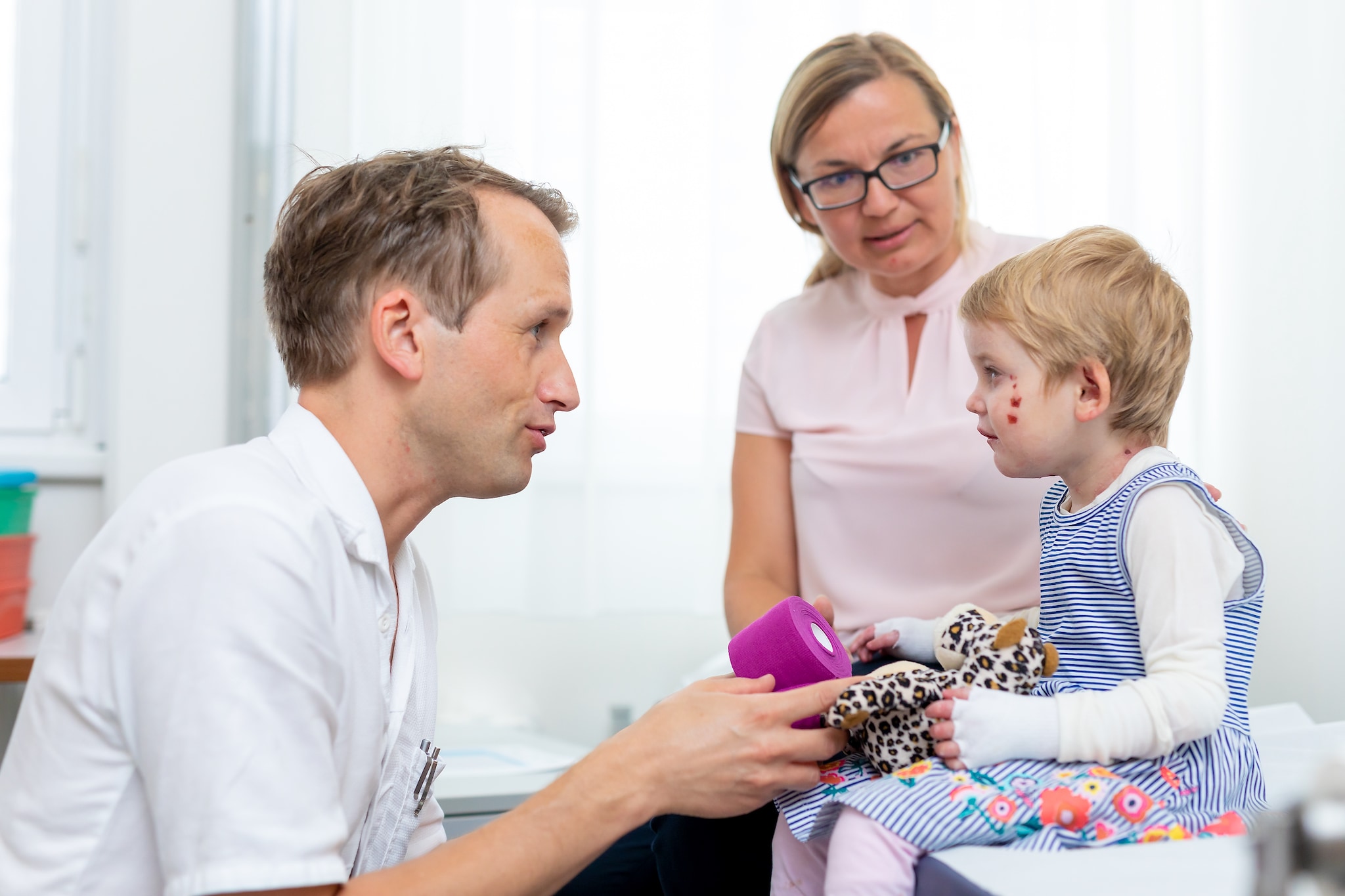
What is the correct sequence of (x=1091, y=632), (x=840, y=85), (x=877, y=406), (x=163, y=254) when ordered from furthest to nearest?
(x=163, y=254)
(x=877, y=406)
(x=840, y=85)
(x=1091, y=632)

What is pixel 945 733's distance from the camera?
979mm

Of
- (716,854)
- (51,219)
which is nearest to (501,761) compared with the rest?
(716,854)

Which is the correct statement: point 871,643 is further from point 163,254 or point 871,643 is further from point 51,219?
point 51,219

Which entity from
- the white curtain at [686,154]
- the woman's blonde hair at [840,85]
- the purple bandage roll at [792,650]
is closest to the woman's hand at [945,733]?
the purple bandage roll at [792,650]

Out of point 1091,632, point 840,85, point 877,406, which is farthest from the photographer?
point 877,406

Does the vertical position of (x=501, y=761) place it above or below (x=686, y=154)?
below

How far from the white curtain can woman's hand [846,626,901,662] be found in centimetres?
99

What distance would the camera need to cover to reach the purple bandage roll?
1.06 m

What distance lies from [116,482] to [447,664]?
2.55 feet

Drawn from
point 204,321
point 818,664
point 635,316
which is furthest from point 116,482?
point 818,664

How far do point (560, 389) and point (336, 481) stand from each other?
0.78 feet

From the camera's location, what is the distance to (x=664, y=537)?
2.37 m

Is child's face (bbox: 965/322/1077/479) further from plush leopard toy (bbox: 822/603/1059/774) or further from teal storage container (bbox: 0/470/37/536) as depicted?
teal storage container (bbox: 0/470/37/536)

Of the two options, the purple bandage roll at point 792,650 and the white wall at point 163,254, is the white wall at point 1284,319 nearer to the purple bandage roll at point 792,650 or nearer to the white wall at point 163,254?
the purple bandage roll at point 792,650
